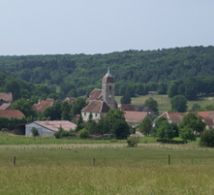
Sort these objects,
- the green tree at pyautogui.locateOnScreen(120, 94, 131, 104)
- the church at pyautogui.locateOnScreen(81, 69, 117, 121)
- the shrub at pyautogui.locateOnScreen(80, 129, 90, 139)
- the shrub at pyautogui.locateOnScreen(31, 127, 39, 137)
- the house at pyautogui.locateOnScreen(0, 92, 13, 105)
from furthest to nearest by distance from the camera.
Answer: the green tree at pyautogui.locateOnScreen(120, 94, 131, 104)
the house at pyautogui.locateOnScreen(0, 92, 13, 105)
the church at pyautogui.locateOnScreen(81, 69, 117, 121)
the shrub at pyautogui.locateOnScreen(31, 127, 39, 137)
the shrub at pyautogui.locateOnScreen(80, 129, 90, 139)

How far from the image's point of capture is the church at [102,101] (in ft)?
358

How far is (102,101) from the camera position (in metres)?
115

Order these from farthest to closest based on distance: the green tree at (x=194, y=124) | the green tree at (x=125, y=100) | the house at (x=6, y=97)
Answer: the green tree at (x=125, y=100) < the house at (x=6, y=97) < the green tree at (x=194, y=124)

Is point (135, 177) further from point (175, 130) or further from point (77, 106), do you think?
point (77, 106)

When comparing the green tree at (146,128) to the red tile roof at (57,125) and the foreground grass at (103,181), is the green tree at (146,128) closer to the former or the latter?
the red tile roof at (57,125)

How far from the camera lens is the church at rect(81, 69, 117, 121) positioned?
10919 cm

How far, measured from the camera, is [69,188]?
55.1 feet

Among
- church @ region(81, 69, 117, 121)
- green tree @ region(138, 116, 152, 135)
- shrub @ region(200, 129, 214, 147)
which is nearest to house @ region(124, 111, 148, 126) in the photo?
church @ region(81, 69, 117, 121)

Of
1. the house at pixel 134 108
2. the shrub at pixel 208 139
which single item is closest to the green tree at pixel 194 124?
the shrub at pixel 208 139

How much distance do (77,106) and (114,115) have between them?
3059 centimetres

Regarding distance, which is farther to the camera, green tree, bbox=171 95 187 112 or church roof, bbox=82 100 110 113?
green tree, bbox=171 95 187 112

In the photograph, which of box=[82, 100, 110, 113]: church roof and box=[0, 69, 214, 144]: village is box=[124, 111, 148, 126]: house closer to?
box=[0, 69, 214, 144]: village


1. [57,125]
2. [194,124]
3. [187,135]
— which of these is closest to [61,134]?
[57,125]

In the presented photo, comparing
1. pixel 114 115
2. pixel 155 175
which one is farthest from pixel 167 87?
pixel 155 175
